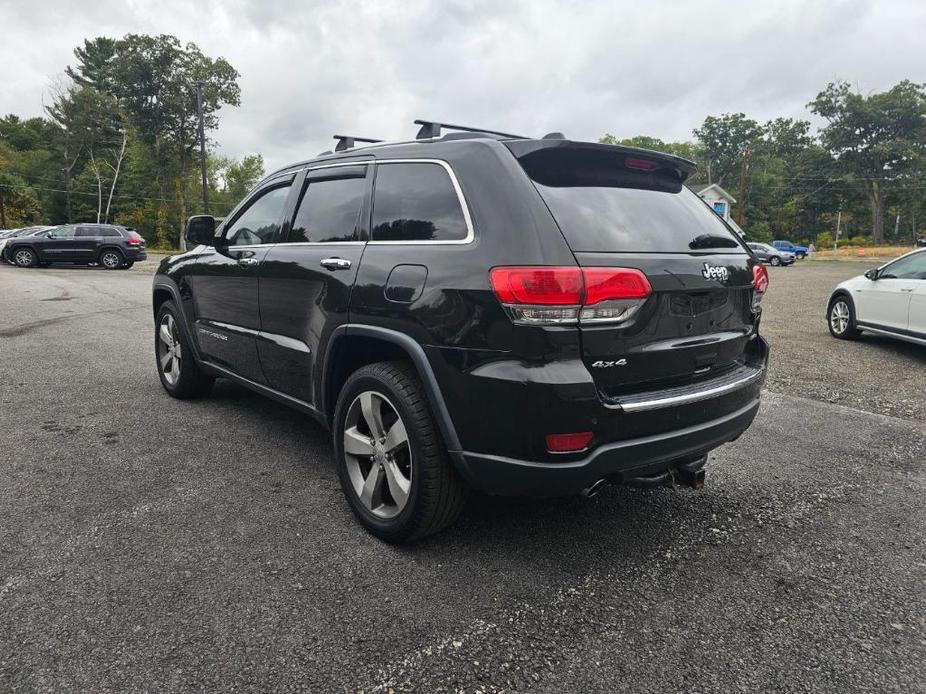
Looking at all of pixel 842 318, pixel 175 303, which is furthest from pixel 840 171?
pixel 175 303

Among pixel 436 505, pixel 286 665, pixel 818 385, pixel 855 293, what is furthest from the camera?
pixel 855 293

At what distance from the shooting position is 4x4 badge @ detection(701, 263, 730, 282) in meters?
2.72

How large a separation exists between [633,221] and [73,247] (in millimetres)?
25802

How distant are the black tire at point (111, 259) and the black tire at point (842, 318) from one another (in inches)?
923

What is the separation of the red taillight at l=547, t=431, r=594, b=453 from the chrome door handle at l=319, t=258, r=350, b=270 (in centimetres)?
133

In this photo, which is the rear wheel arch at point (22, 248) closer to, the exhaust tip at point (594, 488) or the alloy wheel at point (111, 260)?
the alloy wheel at point (111, 260)

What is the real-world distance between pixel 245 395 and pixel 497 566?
333cm

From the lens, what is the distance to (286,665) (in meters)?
2.05

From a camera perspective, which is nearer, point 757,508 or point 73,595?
point 73,595

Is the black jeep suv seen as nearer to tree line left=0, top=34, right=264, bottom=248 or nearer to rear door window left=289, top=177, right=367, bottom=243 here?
rear door window left=289, top=177, right=367, bottom=243

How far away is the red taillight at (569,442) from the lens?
2.32m

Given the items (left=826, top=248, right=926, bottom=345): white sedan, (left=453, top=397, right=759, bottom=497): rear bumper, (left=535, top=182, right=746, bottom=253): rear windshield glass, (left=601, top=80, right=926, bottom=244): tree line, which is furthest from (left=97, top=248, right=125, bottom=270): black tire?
(left=601, top=80, right=926, bottom=244): tree line

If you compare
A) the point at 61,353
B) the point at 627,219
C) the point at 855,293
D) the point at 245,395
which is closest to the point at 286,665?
the point at 627,219

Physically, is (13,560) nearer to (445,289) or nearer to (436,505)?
(436,505)
